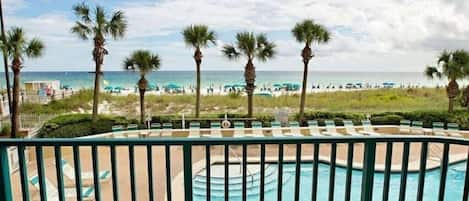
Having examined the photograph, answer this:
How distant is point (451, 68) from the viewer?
11422 millimetres

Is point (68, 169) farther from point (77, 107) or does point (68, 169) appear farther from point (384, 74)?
point (384, 74)

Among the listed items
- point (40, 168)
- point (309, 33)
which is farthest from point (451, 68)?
point (40, 168)

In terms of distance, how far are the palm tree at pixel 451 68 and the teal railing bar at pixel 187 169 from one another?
12.2 meters

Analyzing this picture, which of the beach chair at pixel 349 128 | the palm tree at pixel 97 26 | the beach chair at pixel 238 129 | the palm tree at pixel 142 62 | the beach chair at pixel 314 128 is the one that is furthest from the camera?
the palm tree at pixel 142 62

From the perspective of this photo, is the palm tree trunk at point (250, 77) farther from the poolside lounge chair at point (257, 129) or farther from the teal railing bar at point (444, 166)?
the teal railing bar at point (444, 166)

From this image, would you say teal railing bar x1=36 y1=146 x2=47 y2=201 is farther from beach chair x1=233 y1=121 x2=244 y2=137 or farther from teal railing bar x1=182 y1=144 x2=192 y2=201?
beach chair x1=233 y1=121 x2=244 y2=137

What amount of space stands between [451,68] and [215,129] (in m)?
8.19

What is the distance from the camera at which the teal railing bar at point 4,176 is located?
1.68 meters

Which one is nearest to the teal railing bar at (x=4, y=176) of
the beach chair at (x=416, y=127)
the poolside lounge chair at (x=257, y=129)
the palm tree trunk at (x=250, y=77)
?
the poolside lounge chair at (x=257, y=129)

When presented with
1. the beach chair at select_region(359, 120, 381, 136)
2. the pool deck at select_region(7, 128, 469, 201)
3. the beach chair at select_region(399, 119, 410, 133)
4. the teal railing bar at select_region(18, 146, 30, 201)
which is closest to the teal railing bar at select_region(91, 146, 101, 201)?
the teal railing bar at select_region(18, 146, 30, 201)

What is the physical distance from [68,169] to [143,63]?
18.9 ft

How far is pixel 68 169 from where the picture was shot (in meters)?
6.21

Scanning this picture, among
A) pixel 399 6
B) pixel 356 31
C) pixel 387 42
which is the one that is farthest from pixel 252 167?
pixel 387 42

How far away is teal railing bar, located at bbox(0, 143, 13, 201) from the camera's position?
1.68 m
